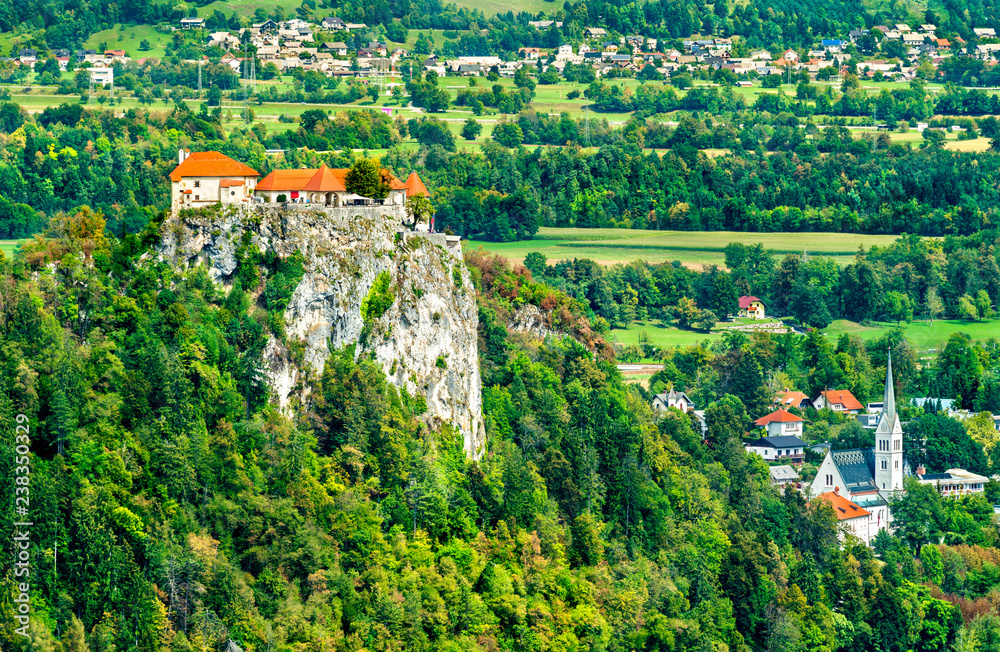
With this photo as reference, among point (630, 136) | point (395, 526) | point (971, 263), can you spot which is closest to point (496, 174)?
point (630, 136)

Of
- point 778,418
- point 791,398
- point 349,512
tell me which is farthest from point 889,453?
point 349,512

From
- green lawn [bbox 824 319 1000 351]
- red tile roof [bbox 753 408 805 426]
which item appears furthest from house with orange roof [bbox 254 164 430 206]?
green lawn [bbox 824 319 1000 351]

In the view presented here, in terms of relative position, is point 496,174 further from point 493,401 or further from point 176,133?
point 493,401

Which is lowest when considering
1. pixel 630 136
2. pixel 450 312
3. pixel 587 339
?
pixel 630 136

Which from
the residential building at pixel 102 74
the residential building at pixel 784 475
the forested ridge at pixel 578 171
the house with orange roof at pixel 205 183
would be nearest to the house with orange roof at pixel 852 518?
the residential building at pixel 784 475

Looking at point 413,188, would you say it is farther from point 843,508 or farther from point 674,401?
point 674,401

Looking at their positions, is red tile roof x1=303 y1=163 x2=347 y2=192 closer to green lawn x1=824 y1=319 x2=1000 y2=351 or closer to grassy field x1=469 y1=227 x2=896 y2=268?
grassy field x1=469 y1=227 x2=896 y2=268
